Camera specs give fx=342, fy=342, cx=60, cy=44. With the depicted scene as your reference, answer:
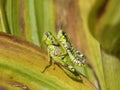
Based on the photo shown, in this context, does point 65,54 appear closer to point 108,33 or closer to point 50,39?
point 50,39

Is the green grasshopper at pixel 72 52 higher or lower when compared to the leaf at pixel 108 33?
lower

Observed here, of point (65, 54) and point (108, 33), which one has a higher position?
point (108, 33)

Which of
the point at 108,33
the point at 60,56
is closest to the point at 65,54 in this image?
the point at 60,56

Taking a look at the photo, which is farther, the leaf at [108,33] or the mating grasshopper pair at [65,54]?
the mating grasshopper pair at [65,54]

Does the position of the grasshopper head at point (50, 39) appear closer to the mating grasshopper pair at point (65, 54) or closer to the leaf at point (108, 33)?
the mating grasshopper pair at point (65, 54)

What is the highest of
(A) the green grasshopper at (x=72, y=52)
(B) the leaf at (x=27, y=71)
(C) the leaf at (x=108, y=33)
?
(C) the leaf at (x=108, y=33)

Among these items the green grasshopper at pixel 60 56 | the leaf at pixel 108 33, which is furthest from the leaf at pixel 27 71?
the leaf at pixel 108 33
